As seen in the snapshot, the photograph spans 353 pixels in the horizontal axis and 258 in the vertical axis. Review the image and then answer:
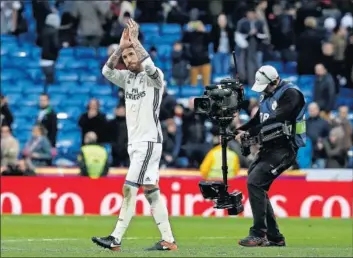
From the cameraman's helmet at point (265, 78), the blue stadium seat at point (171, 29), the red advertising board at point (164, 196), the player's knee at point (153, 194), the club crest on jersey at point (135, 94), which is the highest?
Result: the blue stadium seat at point (171, 29)

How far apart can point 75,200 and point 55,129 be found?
12.6ft

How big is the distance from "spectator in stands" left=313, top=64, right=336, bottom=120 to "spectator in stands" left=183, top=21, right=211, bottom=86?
3028mm

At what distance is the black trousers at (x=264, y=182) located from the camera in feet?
54.6

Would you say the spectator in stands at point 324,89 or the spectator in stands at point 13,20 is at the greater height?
the spectator in stands at point 13,20

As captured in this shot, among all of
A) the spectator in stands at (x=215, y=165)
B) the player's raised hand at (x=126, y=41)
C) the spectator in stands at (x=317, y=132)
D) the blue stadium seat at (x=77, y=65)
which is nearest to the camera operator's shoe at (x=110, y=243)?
the player's raised hand at (x=126, y=41)

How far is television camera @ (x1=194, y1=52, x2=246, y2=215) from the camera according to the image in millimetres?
15961

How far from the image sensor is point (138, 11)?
34.7 m

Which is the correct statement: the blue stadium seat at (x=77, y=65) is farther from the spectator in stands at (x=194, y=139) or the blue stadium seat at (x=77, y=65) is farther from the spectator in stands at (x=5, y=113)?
the spectator in stands at (x=194, y=139)

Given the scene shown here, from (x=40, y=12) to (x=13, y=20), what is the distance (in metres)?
0.79

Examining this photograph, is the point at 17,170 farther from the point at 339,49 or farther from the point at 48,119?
the point at 339,49

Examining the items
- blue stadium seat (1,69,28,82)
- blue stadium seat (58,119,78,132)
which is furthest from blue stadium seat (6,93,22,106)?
blue stadium seat (58,119,78,132)

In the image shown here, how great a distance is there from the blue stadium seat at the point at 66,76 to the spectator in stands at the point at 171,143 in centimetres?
504

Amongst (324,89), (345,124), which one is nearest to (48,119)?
(324,89)

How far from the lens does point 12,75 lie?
34.2 metres
